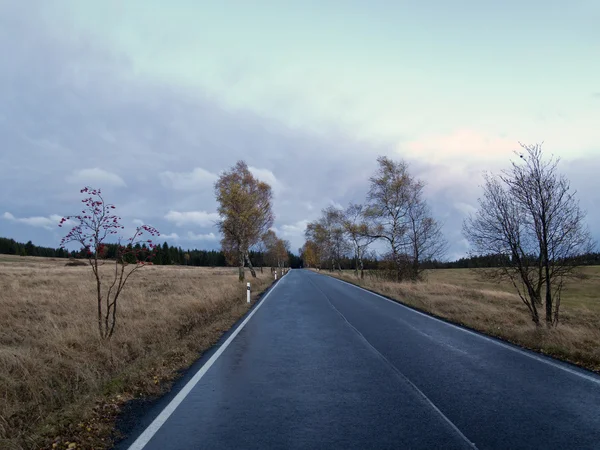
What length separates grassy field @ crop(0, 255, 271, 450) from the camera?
4496 millimetres

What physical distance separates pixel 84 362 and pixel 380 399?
5693mm

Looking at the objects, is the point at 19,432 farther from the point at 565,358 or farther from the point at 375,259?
the point at 375,259

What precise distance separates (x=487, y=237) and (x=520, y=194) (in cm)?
205

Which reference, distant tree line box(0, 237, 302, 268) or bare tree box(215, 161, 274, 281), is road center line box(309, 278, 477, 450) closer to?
bare tree box(215, 161, 274, 281)

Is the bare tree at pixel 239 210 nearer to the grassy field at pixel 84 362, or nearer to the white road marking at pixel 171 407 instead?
the grassy field at pixel 84 362

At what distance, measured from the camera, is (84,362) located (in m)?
7.87

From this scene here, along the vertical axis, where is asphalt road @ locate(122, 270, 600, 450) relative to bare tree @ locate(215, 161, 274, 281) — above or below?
below

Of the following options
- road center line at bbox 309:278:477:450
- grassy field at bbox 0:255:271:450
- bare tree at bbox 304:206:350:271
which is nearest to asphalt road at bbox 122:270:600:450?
road center line at bbox 309:278:477:450

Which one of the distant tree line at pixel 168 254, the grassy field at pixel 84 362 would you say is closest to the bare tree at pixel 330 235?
the distant tree line at pixel 168 254

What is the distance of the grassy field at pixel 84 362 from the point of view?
4496 millimetres

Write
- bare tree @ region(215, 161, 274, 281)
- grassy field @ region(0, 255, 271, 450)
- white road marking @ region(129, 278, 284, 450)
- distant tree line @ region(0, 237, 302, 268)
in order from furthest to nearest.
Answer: distant tree line @ region(0, 237, 302, 268) < bare tree @ region(215, 161, 274, 281) < grassy field @ region(0, 255, 271, 450) < white road marking @ region(129, 278, 284, 450)

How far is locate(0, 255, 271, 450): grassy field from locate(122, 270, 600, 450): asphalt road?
64cm

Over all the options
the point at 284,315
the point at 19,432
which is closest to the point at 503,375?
the point at 19,432

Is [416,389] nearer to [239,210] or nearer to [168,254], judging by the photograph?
[239,210]
